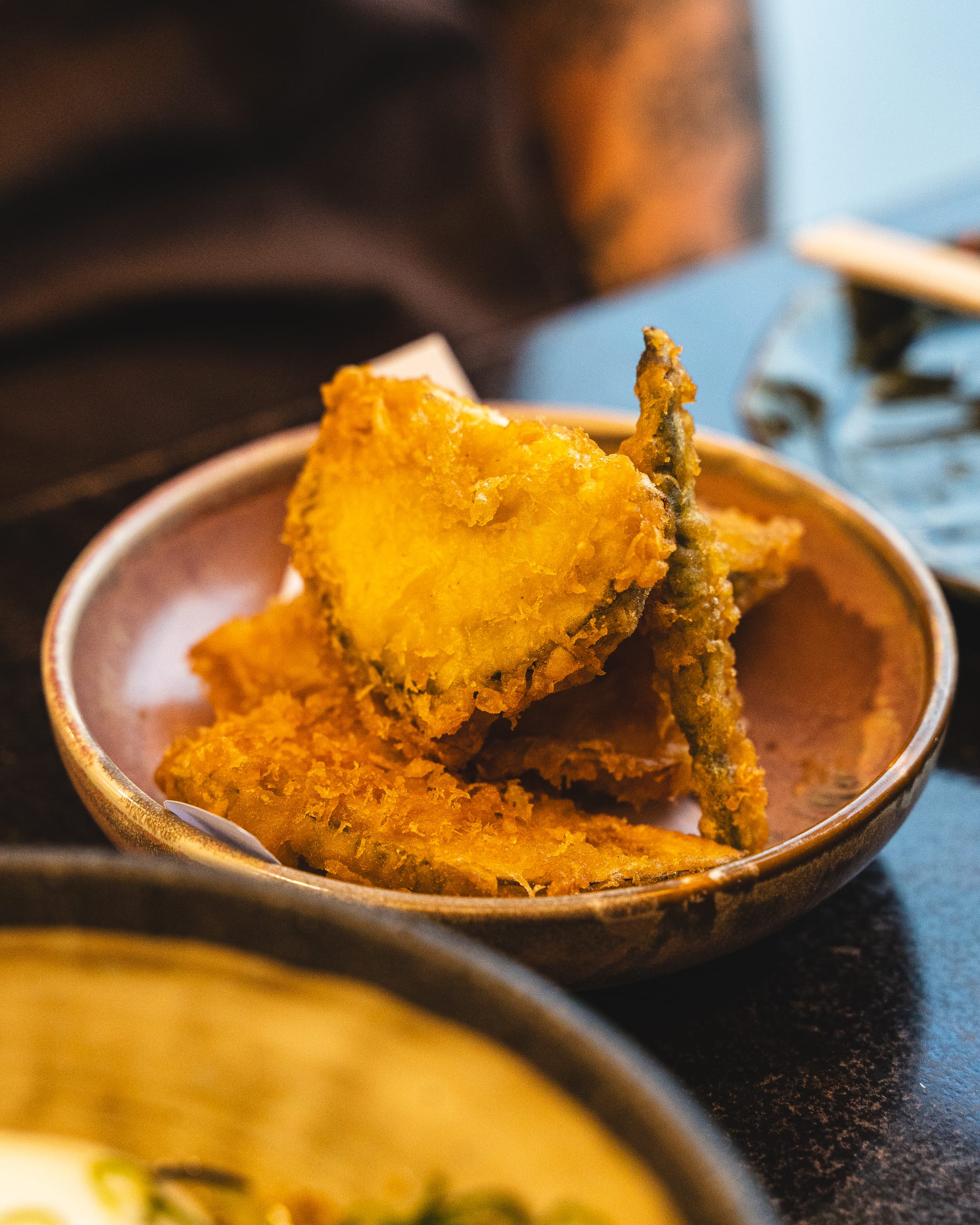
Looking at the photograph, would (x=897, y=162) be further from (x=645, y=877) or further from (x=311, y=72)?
(x=645, y=877)

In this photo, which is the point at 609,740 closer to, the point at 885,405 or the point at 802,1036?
the point at 802,1036

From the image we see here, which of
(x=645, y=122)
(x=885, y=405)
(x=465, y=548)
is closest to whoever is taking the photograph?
(x=465, y=548)

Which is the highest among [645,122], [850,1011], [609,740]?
[645,122]

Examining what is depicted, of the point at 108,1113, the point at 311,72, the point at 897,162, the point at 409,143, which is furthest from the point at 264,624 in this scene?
the point at 897,162

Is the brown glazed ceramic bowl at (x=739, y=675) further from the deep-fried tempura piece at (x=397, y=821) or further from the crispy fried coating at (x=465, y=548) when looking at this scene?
the crispy fried coating at (x=465, y=548)

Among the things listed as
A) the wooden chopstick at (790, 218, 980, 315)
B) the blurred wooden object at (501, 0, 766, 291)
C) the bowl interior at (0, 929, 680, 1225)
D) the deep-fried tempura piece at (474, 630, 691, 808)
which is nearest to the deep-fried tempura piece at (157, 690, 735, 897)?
the deep-fried tempura piece at (474, 630, 691, 808)

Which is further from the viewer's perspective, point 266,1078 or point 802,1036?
point 802,1036

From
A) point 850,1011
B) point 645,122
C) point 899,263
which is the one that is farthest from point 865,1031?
point 645,122
